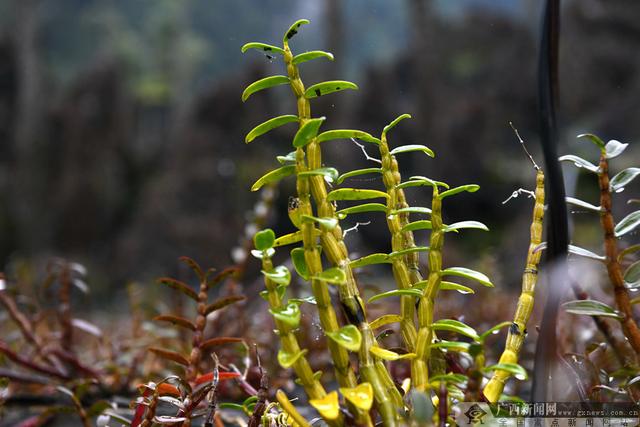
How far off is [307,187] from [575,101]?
6.08 meters

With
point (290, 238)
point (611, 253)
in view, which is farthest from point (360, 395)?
point (611, 253)

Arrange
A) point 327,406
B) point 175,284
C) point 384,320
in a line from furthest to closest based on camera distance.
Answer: point 175,284 < point 384,320 < point 327,406

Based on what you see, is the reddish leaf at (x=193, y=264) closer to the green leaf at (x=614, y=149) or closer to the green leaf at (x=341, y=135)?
→ the green leaf at (x=341, y=135)

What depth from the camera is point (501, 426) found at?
0.40 m

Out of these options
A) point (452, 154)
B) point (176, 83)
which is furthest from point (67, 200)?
point (452, 154)

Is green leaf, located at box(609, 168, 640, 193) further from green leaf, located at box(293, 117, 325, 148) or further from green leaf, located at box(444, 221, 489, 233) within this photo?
green leaf, located at box(293, 117, 325, 148)

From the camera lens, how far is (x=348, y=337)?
0.33m

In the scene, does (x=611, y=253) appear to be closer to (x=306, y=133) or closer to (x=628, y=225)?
(x=628, y=225)

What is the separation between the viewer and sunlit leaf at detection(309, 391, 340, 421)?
32 cm

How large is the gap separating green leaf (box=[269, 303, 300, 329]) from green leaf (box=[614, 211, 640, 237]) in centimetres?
25

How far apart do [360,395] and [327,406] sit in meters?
0.02

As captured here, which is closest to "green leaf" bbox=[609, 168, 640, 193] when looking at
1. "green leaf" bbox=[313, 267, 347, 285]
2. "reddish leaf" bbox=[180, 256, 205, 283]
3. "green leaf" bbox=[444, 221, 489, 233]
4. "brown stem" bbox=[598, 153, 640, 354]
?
"brown stem" bbox=[598, 153, 640, 354]

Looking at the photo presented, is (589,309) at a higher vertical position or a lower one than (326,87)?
lower

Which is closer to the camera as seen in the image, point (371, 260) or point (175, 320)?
point (371, 260)
